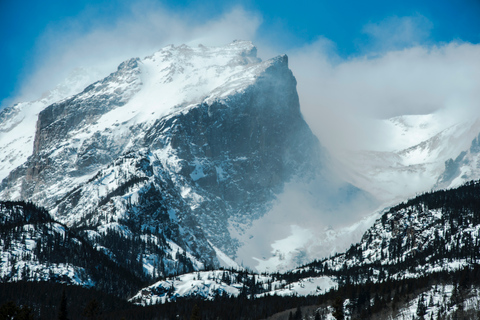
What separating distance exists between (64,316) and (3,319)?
1665cm

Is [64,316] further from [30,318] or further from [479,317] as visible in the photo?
[479,317]

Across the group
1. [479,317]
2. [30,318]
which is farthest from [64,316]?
[479,317]

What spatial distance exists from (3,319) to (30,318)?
307 inches

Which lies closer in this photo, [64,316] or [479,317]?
[64,316]

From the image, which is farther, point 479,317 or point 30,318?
point 479,317

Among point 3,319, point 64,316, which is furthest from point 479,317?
point 3,319

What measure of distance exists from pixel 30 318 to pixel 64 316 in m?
9.91

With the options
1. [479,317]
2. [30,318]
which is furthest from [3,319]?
[479,317]

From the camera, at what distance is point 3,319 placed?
178 meters

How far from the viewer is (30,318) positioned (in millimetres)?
182625

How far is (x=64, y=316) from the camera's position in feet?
599

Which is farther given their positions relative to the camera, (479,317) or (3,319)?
(479,317)

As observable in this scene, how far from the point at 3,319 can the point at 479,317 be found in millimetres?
144430

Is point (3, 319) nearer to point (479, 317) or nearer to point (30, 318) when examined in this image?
point (30, 318)
